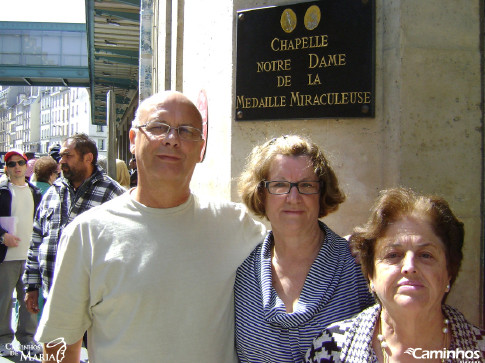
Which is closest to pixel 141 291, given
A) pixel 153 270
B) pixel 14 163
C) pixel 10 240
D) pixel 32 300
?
pixel 153 270

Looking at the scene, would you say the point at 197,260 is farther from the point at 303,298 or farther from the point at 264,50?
the point at 264,50

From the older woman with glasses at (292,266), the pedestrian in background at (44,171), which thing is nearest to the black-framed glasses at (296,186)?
the older woman with glasses at (292,266)

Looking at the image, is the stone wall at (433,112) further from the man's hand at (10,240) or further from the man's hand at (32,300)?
the man's hand at (10,240)

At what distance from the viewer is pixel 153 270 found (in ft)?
6.75

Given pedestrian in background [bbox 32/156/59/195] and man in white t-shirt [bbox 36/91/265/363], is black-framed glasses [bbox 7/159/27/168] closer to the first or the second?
pedestrian in background [bbox 32/156/59/195]

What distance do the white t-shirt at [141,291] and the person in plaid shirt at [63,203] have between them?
2033 millimetres

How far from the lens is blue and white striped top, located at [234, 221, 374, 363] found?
6.28 feet

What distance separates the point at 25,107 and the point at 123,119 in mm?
73409

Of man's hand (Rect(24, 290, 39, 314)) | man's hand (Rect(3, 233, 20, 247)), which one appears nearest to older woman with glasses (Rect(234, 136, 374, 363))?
man's hand (Rect(24, 290, 39, 314))

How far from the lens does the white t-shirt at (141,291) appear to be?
203 centimetres

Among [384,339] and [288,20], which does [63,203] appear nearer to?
[288,20]

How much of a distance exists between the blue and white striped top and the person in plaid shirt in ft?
7.81

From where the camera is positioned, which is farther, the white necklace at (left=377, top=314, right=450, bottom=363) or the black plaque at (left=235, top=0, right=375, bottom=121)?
the black plaque at (left=235, top=0, right=375, bottom=121)

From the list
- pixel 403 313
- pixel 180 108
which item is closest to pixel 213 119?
pixel 180 108
